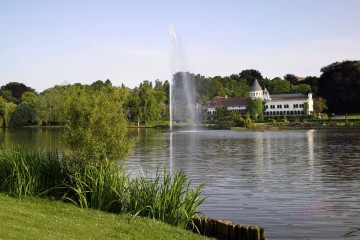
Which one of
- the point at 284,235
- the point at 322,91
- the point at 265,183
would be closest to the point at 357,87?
the point at 322,91

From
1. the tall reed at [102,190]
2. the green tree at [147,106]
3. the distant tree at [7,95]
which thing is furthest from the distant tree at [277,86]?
the tall reed at [102,190]

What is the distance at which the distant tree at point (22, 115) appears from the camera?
375 feet

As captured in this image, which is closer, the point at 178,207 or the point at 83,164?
the point at 178,207

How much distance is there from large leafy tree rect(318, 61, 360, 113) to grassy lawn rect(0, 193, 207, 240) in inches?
4207

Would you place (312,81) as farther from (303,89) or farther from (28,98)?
(28,98)

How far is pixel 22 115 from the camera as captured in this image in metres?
115

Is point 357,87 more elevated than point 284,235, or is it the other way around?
point 357,87

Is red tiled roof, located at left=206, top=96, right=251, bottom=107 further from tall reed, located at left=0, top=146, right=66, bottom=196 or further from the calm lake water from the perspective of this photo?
tall reed, located at left=0, top=146, right=66, bottom=196

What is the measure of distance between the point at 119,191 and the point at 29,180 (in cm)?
289

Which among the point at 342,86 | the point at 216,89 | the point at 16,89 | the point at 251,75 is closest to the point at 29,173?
the point at 342,86

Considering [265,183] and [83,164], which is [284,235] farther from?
[265,183]

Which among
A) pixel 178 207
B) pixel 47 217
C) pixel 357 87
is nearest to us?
pixel 47 217

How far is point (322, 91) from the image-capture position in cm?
11825

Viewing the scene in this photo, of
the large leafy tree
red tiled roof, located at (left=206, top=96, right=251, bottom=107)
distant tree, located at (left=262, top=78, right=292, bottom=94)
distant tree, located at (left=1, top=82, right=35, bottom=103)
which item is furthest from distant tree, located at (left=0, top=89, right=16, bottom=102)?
the large leafy tree
